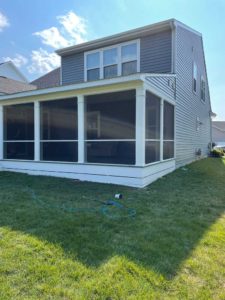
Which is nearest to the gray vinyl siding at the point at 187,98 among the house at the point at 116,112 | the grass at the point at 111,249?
the house at the point at 116,112

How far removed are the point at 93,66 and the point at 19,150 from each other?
4755 mm

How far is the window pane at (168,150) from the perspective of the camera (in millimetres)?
8508

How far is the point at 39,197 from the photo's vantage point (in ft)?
17.0

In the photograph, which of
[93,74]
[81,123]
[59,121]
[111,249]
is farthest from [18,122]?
Answer: [111,249]

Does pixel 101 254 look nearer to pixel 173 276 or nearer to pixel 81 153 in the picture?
pixel 173 276

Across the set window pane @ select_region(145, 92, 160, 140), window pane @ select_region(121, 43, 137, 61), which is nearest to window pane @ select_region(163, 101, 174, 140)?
window pane @ select_region(145, 92, 160, 140)

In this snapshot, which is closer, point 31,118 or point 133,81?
point 133,81

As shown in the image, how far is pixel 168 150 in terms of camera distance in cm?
893

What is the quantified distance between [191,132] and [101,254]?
1082 centimetres

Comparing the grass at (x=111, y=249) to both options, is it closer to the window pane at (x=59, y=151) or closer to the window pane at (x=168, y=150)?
the window pane at (x=59, y=151)

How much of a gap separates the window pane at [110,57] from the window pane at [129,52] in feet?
1.13

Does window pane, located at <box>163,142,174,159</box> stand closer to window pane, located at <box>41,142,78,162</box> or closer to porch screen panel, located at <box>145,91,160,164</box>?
porch screen panel, located at <box>145,91,160,164</box>

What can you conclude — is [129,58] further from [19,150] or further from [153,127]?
[19,150]

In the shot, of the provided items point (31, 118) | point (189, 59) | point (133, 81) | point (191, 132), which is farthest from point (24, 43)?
point (133, 81)
